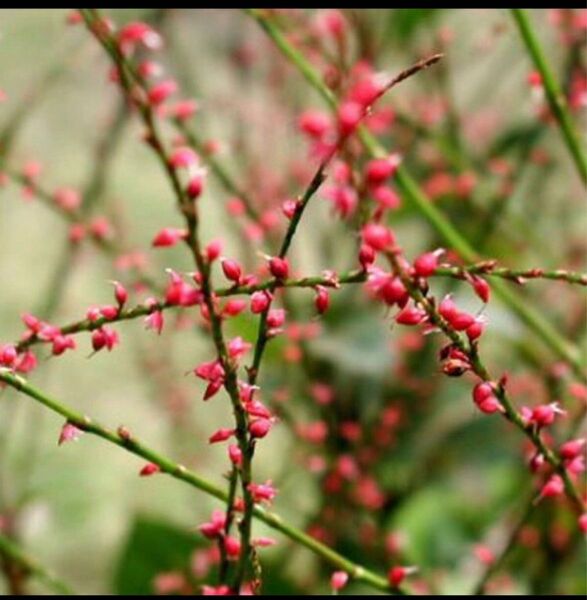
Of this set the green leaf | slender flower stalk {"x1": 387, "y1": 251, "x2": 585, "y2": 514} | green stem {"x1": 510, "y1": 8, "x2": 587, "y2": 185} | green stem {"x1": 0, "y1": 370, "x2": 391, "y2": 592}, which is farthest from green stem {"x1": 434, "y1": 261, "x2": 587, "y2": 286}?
the green leaf

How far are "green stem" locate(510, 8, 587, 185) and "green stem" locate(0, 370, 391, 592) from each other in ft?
0.94

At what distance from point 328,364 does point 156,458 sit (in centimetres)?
59

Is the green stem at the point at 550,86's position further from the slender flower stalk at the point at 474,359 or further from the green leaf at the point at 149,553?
the green leaf at the point at 149,553

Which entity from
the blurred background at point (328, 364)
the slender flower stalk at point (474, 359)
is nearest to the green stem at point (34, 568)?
the blurred background at point (328, 364)

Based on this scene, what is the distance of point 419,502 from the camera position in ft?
3.44

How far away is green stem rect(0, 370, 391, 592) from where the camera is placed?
442 millimetres

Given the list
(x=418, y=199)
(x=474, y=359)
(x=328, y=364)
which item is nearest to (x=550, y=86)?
(x=418, y=199)

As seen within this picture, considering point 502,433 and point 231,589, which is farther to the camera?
point 502,433

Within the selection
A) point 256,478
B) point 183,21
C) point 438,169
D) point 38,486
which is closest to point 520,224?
point 438,169

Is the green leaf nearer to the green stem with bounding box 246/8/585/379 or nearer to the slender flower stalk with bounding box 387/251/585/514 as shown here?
the green stem with bounding box 246/8/585/379

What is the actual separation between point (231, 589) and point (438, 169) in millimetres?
716

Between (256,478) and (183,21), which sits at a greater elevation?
(183,21)

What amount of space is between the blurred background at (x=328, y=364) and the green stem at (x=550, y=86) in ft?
0.16

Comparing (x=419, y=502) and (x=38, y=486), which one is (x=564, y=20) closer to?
(x=419, y=502)
